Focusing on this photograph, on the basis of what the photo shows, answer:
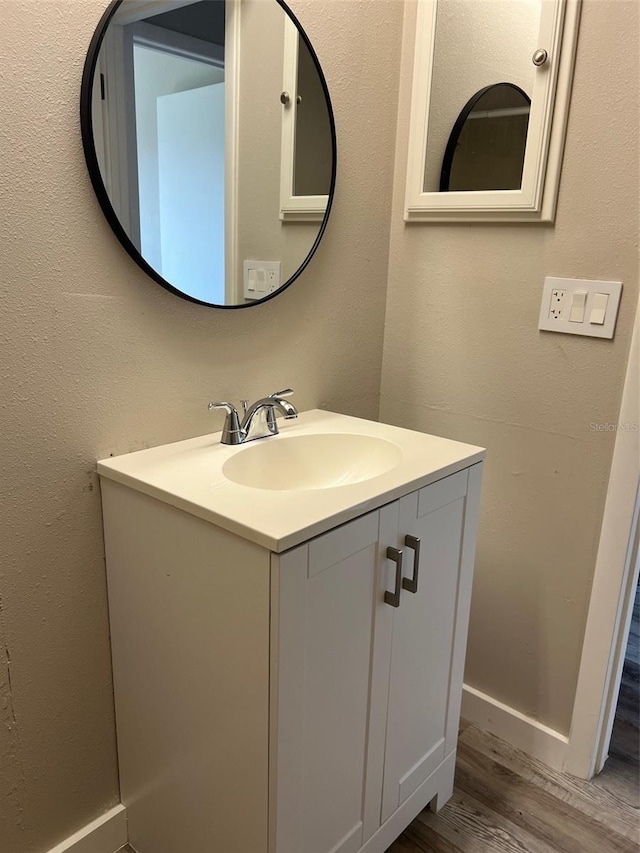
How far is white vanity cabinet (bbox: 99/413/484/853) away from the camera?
39.1 inches

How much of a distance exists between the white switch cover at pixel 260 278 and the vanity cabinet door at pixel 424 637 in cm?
56

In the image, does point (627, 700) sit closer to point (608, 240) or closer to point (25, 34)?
point (608, 240)

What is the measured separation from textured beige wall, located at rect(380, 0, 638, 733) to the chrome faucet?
50 centimetres

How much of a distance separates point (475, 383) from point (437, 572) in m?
0.55

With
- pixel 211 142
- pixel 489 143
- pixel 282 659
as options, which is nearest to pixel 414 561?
pixel 282 659

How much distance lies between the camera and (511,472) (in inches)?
63.2

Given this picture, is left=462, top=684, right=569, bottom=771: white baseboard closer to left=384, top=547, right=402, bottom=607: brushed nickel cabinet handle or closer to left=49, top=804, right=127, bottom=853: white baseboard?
left=384, top=547, right=402, bottom=607: brushed nickel cabinet handle

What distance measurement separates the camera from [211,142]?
48.9 inches

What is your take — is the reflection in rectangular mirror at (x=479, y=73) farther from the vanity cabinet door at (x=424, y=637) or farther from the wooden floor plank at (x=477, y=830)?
the wooden floor plank at (x=477, y=830)

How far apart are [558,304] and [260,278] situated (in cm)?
67

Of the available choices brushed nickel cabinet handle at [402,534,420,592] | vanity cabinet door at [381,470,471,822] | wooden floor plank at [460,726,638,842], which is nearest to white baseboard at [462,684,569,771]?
wooden floor plank at [460,726,638,842]

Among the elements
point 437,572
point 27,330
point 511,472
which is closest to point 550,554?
point 511,472

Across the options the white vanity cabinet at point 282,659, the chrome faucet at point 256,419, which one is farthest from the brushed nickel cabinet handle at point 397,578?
the chrome faucet at point 256,419

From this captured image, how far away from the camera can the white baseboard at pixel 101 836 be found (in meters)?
1.30
